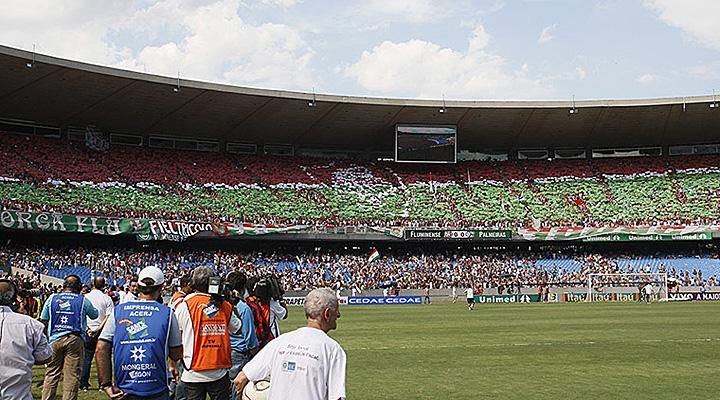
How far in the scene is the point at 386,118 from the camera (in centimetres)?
5872

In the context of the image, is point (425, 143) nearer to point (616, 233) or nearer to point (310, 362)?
point (616, 233)

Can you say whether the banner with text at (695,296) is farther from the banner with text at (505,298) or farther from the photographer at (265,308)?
the photographer at (265,308)

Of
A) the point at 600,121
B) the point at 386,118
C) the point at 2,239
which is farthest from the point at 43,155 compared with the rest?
the point at 600,121

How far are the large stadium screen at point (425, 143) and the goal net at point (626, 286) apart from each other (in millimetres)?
15390

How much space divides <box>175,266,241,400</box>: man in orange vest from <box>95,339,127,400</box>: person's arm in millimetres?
874

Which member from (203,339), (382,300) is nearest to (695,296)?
(382,300)

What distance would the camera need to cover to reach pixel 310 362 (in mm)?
5035

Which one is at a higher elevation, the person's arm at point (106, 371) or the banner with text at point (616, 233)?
the banner with text at point (616, 233)

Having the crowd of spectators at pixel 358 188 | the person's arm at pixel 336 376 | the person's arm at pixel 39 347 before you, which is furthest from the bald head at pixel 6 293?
the crowd of spectators at pixel 358 188

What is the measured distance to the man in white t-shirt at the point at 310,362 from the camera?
16.5 ft

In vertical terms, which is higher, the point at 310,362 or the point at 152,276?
the point at 152,276

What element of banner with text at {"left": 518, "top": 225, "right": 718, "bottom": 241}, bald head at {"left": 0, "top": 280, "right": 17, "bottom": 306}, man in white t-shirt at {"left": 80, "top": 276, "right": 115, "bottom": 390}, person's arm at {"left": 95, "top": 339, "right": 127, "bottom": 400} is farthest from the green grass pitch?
banner with text at {"left": 518, "top": 225, "right": 718, "bottom": 241}

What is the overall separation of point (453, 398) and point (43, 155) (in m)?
46.7

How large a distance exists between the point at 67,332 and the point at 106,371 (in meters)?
5.18
